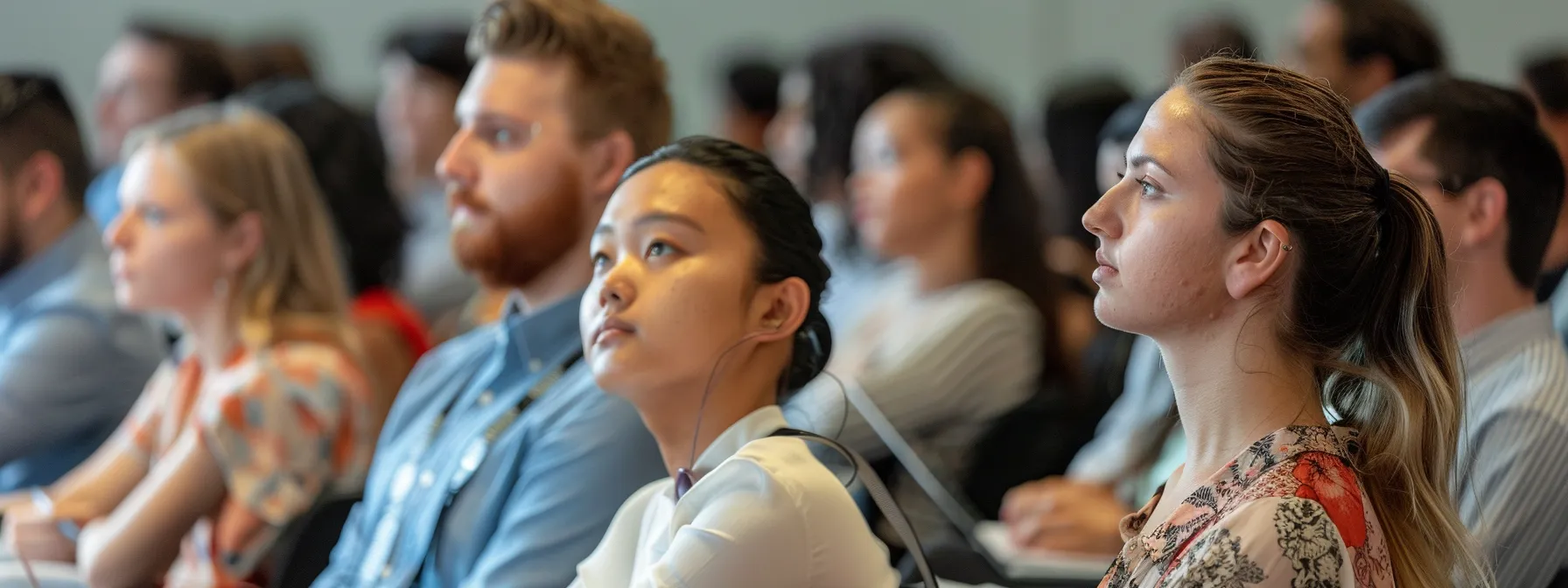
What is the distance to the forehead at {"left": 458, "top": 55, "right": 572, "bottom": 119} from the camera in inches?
92.0

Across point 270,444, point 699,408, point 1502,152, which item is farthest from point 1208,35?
point 699,408

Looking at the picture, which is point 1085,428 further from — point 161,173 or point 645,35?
point 161,173

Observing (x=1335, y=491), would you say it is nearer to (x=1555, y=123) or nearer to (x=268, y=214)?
(x=268, y=214)

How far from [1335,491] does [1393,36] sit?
6.42ft

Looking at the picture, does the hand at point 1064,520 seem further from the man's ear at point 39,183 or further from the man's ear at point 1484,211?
the man's ear at point 39,183

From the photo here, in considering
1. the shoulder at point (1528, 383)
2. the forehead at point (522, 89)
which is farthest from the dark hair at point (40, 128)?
the shoulder at point (1528, 383)

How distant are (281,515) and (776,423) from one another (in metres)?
1.12

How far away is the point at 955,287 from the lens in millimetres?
3521

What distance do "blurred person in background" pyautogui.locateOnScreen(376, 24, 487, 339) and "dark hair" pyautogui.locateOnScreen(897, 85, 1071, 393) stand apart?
5.60 feet

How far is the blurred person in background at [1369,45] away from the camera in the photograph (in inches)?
122

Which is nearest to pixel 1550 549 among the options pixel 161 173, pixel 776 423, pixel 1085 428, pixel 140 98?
pixel 776 423

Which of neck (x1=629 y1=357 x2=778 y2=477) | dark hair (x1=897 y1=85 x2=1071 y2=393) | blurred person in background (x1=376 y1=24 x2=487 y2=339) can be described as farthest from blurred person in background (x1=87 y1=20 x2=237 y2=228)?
neck (x1=629 y1=357 x2=778 y2=477)

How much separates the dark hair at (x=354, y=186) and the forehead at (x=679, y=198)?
223cm

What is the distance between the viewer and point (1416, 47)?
3.09m
